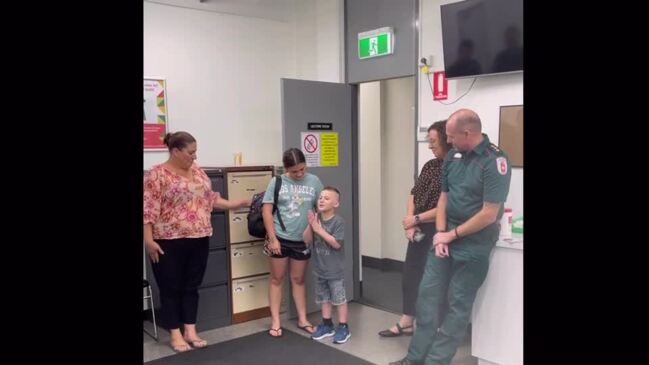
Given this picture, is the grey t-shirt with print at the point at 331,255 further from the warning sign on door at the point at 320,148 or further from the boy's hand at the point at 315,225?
the warning sign on door at the point at 320,148

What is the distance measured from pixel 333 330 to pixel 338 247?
512 mm

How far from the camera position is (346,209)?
3.64m

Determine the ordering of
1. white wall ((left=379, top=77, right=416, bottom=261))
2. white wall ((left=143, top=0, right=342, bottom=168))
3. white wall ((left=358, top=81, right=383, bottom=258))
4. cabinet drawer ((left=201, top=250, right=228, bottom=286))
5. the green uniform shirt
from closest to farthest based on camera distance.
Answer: the green uniform shirt
cabinet drawer ((left=201, top=250, right=228, bottom=286))
white wall ((left=143, top=0, right=342, bottom=168))
white wall ((left=379, top=77, right=416, bottom=261))
white wall ((left=358, top=81, right=383, bottom=258))

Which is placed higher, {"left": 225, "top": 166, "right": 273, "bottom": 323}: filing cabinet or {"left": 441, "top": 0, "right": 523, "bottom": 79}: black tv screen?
{"left": 441, "top": 0, "right": 523, "bottom": 79}: black tv screen

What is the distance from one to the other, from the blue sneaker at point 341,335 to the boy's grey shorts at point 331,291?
151 mm

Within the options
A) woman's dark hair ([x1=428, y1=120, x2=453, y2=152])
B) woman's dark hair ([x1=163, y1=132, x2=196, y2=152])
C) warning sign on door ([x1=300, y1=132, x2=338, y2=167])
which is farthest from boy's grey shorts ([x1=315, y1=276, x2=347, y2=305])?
woman's dark hair ([x1=163, y1=132, x2=196, y2=152])

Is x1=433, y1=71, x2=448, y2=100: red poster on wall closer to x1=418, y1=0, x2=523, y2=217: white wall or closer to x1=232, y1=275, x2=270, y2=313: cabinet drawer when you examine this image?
x1=418, y1=0, x2=523, y2=217: white wall

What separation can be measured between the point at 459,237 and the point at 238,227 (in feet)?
4.56

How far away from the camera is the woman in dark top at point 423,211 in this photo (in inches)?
108

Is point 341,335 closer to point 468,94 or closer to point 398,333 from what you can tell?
point 398,333

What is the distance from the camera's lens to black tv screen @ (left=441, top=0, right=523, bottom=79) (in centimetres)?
249

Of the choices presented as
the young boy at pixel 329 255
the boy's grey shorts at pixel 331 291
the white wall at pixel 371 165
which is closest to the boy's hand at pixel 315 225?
the young boy at pixel 329 255

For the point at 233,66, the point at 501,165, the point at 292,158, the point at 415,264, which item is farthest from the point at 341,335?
Answer: the point at 233,66

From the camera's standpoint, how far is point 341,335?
2975 millimetres
